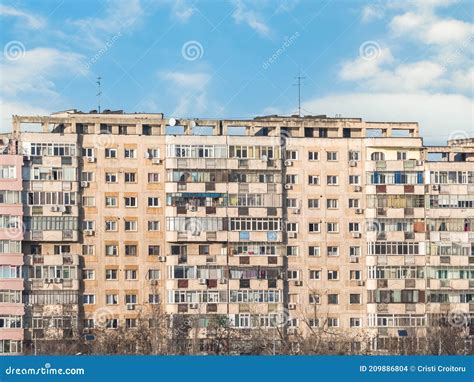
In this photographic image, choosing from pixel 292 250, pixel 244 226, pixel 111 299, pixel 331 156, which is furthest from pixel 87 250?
pixel 331 156

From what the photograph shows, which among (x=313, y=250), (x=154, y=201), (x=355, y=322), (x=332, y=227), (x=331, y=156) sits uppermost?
(x=331, y=156)

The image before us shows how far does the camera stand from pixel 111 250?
62.7 ft

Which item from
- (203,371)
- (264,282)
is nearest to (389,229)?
(264,282)

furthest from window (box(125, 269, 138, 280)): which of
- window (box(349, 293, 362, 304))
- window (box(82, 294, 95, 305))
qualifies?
window (box(349, 293, 362, 304))

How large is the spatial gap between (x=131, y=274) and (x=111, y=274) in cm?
30

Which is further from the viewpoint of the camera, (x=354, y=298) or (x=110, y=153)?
(x=354, y=298)

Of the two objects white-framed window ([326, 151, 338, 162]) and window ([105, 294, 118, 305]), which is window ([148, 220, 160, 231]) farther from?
white-framed window ([326, 151, 338, 162])

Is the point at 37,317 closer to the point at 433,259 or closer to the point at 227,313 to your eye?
the point at 227,313

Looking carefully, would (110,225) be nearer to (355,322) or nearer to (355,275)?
(355,275)

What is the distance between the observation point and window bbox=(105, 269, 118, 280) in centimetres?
1906

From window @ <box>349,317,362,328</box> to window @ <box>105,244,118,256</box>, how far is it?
3676 mm

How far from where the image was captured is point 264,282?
19.2 metres

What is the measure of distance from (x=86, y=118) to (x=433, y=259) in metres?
5.68

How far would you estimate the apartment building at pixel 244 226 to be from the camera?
1875 cm
